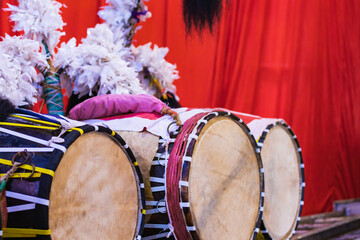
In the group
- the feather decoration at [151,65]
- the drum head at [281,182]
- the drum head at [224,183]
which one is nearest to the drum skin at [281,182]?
the drum head at [281,182]

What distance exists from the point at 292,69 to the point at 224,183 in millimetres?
2421

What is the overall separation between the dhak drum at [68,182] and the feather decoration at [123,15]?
0.96 m

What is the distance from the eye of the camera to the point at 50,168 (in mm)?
1047

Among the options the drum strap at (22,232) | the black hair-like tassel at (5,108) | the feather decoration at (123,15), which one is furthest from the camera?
the feather decoration at (123,15)

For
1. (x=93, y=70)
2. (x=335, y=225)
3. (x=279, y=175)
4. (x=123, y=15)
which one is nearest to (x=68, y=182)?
(x=93, y=70)

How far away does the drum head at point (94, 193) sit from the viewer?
1109 millimetres

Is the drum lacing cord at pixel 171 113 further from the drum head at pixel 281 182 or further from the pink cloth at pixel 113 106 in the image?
the drum head at pixel 281 182

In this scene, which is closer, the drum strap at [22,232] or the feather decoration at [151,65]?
the drum strap at [22,232]

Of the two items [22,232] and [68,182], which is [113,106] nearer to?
[68,182]

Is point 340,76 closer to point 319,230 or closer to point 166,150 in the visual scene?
point 319,230

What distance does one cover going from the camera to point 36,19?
5.52ft

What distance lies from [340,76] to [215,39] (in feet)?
5.16

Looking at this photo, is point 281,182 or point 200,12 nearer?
point 281,182

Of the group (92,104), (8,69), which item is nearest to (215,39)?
(92,104)
